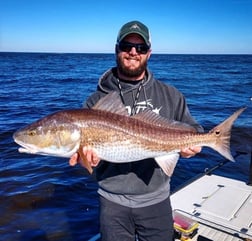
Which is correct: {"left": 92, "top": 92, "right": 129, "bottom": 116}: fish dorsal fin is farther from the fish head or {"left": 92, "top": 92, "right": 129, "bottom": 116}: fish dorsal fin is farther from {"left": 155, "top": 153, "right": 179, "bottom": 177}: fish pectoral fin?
{"left": 155, "top": 153, "right": 179, "bottom": 177}: fish pectoral fin

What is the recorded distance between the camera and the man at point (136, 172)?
3705 mm

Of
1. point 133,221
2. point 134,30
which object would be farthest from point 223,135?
point 134,30

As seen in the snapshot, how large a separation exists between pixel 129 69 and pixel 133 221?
176 cm

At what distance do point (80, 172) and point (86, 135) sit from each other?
266 inches

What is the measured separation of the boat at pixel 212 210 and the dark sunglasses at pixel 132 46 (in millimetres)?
2787

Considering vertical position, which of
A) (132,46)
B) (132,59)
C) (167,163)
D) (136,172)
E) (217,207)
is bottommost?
(217,207)

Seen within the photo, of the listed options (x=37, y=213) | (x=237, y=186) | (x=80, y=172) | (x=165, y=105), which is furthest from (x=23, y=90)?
(x=165, y=105)

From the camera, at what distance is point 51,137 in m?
3.62

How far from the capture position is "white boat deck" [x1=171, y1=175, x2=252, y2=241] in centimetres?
507

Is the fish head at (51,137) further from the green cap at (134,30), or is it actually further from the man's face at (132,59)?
the green cap at (134,30)

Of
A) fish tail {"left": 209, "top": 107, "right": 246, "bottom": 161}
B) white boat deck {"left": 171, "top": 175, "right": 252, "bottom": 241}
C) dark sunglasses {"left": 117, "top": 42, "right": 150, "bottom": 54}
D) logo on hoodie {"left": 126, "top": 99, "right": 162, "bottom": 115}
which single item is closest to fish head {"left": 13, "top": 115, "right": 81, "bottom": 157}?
logo on hoodie {"left": 126, "top": 99, "right": 162, "bottom": 115}

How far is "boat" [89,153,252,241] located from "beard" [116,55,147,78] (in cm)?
255

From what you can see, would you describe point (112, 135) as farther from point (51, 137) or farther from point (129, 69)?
point (129, 69)

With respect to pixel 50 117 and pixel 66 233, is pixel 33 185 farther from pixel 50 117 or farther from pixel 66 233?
pixel 50 117
